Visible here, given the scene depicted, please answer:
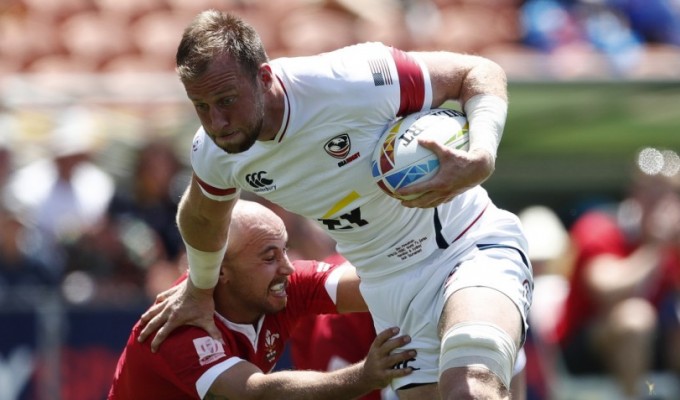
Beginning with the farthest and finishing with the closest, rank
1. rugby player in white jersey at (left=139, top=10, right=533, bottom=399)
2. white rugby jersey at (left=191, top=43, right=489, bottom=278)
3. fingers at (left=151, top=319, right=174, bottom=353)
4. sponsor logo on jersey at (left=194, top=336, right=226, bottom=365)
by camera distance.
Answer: fingers at (left=151, top=319, right=174, bottom=353)
sponsor logo on jersey at (left=194, top=336, right=226, bottom=365)
white rugby jersey at (left=191, top=43, right=489, bottom=278)
rugby player in white jersey at (left=139, top=10, right=533, bottom=399)

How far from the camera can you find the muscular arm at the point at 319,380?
4.84m

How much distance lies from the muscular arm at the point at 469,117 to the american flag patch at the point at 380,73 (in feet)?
0.58

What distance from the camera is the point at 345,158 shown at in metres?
4.91

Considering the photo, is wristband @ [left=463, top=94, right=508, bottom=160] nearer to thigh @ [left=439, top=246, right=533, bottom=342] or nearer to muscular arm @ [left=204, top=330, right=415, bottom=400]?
thigh @ [left=439, top=246, right=533, bottom=342]

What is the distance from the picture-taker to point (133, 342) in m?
5.61

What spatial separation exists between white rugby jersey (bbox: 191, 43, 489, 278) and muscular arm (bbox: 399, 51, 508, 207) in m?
0.09

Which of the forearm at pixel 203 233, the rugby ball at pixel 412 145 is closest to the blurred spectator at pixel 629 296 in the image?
the forearm at pixel 203 233

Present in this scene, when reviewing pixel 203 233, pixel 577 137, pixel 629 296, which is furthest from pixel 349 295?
pixel 577 137

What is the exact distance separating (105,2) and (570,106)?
17.5 ft

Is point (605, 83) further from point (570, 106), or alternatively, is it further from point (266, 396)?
point (266, 396)

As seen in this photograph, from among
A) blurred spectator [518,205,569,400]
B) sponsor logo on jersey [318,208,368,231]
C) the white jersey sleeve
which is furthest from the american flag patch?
blurred spectator [518,205,569,400]

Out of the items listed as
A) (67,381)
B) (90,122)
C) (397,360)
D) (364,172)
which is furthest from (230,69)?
(90,122)

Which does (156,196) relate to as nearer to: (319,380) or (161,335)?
(161,335)

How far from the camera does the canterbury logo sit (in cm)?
503
